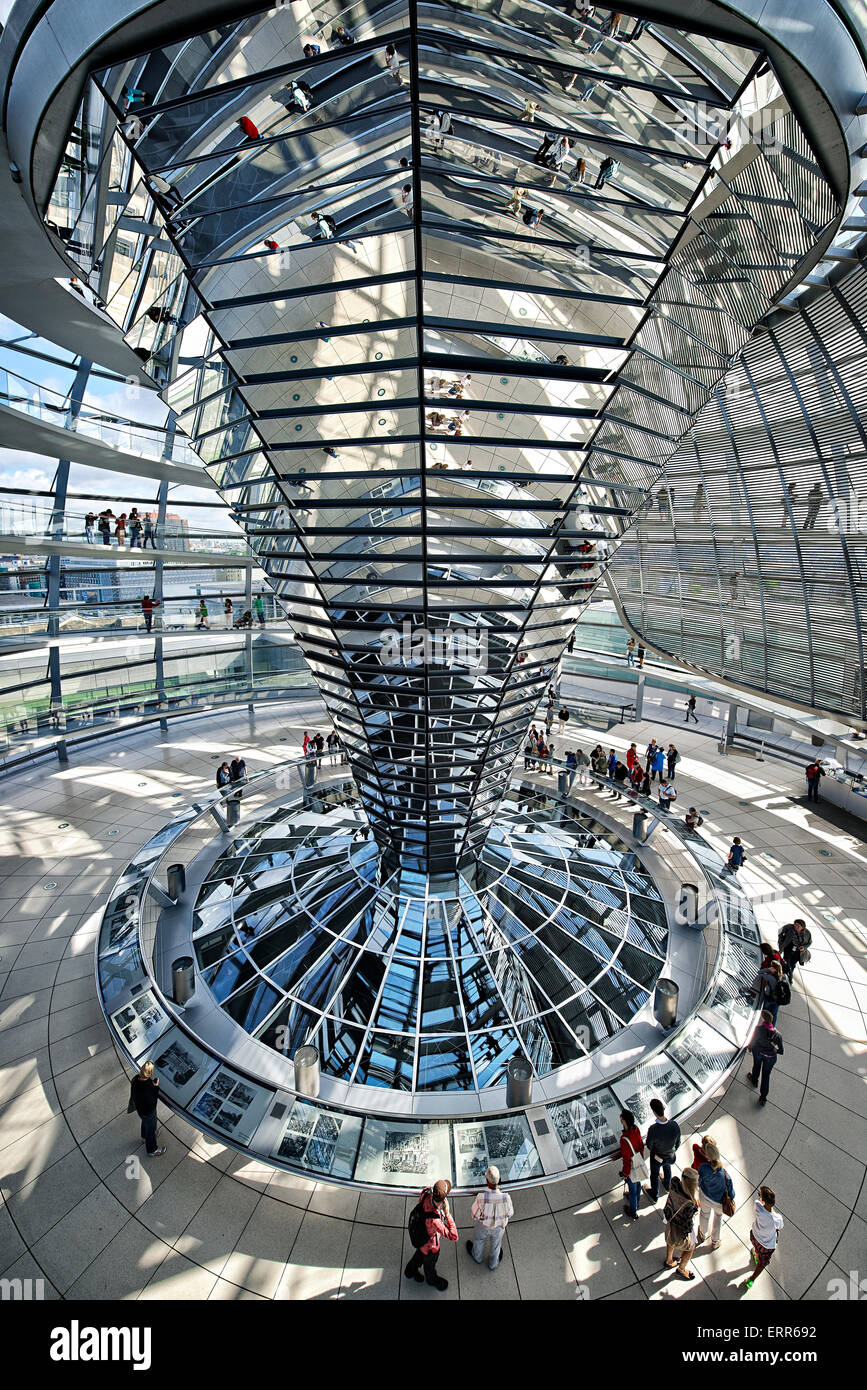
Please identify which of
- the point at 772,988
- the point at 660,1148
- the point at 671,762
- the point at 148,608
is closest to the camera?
the point at 660,1148

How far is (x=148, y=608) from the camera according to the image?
2328cm

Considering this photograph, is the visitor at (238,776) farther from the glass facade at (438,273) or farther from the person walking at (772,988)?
the person walking at (772,988)

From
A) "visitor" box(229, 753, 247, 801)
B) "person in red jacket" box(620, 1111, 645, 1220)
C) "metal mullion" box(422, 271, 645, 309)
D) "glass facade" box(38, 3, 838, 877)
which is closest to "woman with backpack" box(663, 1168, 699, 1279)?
"person in red jacket" box(620, 1111, 645, 1220)

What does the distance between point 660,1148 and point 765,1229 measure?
1.09 meters

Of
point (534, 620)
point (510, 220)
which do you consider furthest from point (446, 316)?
point (534, 620)

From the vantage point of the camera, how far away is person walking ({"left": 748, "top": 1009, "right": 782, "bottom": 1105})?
8109 mm

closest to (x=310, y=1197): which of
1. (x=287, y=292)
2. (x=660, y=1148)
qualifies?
(x=660, y=1148)

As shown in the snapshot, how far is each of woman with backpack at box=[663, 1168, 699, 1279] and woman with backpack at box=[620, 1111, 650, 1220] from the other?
49 cm

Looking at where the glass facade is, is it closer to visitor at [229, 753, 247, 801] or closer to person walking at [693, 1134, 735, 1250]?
person walking at [693, 1134, 735, 1250]

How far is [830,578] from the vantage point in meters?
14.2

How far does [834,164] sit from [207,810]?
15.6 metres

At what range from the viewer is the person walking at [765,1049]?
811cm

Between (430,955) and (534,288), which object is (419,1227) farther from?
(534,288)
